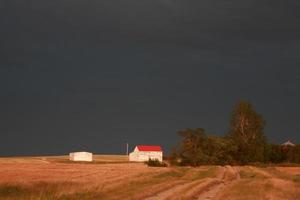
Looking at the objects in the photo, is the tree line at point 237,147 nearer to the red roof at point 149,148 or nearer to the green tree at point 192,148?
the green tree at point 192,148

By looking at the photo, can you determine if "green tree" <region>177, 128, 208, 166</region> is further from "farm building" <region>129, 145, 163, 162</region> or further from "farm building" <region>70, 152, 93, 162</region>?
"farm building" <region>70, 152, 93, 162</region>

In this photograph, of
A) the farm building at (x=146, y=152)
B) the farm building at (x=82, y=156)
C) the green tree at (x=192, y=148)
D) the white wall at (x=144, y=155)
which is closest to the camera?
the green tree at (x=192, y=148)

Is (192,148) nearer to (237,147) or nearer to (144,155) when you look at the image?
(237,147)

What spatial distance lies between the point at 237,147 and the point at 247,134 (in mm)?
11003

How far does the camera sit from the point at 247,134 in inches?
5743

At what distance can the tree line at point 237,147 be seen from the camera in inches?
5034

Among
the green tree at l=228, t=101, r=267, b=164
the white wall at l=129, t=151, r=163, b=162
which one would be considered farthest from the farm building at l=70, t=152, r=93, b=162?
the green tree at l=228, t=101, r=267, b=164

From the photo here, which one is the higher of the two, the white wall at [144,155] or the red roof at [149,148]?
the red roof at [149,148]

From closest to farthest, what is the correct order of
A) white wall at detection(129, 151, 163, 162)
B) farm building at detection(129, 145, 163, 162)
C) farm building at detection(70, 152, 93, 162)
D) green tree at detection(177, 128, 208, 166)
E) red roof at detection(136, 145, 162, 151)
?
green tree at detection(177, 128, 208, 166) < white wall at detection(129, 151, 163, 162) < farm building at detection(129, 145, 163, 162) < red roof at detection(136, 145, 162, 151) < farm building at detection(70, 152, 93, 162)

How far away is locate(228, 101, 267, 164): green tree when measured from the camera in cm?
13638

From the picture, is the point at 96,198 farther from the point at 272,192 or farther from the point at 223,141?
the point at 223,141

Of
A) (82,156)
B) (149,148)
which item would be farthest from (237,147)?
(82,156)

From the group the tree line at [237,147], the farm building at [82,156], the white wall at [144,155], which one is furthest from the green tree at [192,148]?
the farm building at [82,156]

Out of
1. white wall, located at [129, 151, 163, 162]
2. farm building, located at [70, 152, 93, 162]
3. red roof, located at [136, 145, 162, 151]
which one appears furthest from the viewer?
farm building, located at [70, 152, 93, 162]
